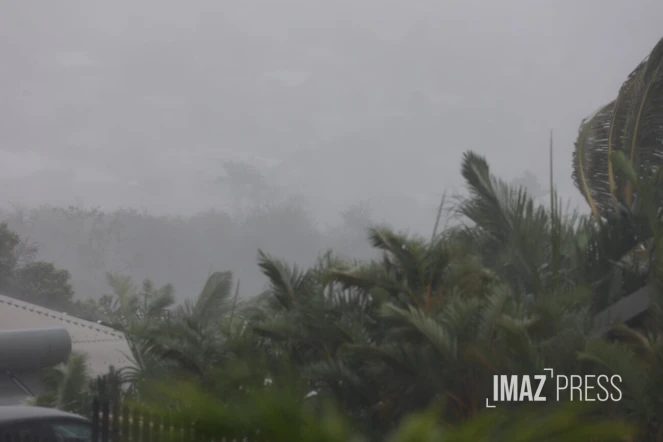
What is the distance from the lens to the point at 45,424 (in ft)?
22.5

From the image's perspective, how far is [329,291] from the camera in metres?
7.80

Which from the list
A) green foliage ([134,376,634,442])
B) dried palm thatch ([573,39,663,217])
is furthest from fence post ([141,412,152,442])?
dried palm thatch ([573,39,663,217])

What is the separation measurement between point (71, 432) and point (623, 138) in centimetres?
777

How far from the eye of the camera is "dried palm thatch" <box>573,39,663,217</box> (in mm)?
9789

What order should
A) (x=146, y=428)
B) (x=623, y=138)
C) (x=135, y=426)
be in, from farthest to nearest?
(x=623, y=138) → (x=135, y=426) → (x=146, y=428)

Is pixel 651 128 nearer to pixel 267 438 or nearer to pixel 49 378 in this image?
pixel 267 438

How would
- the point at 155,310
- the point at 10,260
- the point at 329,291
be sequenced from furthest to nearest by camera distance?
1. the point at 10,260
2. the point at 155,310
3. the point at 329,291

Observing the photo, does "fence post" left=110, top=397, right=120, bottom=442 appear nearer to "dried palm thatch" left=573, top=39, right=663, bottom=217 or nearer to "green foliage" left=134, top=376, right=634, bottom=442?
"green foliage" left=134, top=376, right=634, bottom=442

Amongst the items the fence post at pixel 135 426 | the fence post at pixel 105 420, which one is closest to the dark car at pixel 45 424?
the fence post at pixel 105 420

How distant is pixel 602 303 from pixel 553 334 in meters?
1.54

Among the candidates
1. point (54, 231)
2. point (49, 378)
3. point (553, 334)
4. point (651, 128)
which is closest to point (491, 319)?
point (553, 334)

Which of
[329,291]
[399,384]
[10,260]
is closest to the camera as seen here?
[399,384]

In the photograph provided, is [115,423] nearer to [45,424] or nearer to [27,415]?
[45,424]

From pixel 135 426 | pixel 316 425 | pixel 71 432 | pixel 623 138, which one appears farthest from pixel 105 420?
pixel 623 138
